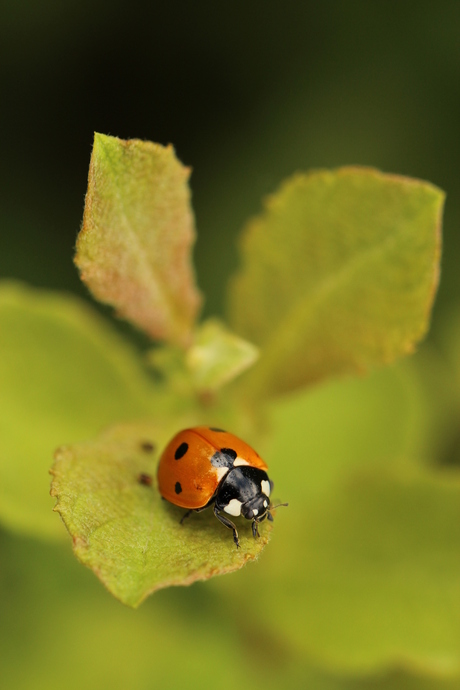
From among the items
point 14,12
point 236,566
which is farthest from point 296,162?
point 236,566

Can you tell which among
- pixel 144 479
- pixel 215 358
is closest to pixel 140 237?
pixel 215 358

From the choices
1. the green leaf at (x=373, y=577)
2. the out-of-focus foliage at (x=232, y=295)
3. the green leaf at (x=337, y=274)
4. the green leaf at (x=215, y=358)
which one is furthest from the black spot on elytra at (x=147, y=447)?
the green leaf at (x=373, y=577)

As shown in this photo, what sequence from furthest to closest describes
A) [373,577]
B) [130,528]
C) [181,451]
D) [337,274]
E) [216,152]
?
1. [216,152]
2. [373,577]
3. [337,274]
4. [181,451]
5. [130,528]

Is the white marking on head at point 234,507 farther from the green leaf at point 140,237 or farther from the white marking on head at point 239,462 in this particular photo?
the green leaf at point 140,237

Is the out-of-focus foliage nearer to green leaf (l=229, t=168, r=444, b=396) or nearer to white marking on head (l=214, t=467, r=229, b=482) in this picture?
green leaf (l=229, t=168, r=444, b=396)

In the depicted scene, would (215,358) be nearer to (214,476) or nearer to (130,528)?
(214,476)

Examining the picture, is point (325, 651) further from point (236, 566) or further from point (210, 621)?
point (236, 566)
